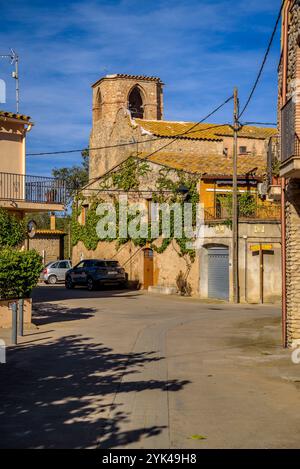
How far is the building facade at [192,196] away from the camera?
28141 millimetres

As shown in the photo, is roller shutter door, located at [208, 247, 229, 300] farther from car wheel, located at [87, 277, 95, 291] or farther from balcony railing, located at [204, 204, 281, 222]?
car wheel, located at [87, 277, 95, 291]

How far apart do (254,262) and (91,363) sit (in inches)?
678

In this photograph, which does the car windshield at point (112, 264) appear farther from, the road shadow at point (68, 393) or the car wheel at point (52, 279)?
the road shadow at point (68, 393)

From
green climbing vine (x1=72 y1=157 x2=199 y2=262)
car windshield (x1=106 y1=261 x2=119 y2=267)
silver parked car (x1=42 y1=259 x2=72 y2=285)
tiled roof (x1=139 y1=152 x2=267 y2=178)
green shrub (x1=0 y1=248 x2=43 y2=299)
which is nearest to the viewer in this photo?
green shrub (x1=0 y1=248 x2=43 y2=299)

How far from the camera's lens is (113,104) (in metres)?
50.8

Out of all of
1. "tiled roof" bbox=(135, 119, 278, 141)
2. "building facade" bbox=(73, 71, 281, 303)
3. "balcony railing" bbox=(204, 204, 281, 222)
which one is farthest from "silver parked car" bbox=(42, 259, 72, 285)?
"balcony railing" bbox=(204, 204, 281, 222)

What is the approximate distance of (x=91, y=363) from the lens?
11.8 m

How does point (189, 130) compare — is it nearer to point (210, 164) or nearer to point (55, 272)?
point (210, 164)

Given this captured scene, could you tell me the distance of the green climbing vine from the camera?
102 ft

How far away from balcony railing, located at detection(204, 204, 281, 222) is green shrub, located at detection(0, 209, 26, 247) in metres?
11.1

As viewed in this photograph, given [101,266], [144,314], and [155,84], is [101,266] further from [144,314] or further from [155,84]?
A: [155,84]

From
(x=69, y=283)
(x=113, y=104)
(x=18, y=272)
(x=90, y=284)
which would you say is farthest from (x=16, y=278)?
(x=113, y=104)

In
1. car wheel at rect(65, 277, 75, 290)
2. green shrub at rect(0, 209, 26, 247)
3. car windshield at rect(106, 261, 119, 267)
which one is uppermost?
green shrub at rect(0, 209, 26, 247)

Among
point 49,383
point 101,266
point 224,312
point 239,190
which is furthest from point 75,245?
point 49,383
